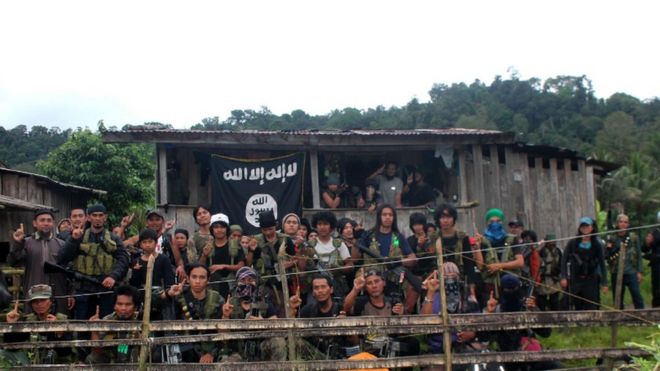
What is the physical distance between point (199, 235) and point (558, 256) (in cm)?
514

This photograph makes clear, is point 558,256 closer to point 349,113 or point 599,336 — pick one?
point 599,336

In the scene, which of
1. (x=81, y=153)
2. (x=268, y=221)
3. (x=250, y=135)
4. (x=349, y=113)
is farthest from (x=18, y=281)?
(x=349, y=113)

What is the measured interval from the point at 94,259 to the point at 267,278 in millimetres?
1779

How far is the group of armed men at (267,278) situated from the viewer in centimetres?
668

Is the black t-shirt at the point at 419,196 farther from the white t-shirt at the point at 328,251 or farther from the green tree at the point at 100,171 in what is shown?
the green tree at the point at 100,171

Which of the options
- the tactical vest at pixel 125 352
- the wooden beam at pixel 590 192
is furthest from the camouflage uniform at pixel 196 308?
the wooden beam at pixel 590 192

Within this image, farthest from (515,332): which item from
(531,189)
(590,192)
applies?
(590,192)

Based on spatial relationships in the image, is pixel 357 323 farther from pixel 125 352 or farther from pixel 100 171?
pixel 100 171

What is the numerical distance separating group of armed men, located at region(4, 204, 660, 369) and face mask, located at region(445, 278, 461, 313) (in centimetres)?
1

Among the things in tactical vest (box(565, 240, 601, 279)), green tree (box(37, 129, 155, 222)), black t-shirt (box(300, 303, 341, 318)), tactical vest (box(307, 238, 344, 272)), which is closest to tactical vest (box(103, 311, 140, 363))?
black t-shirt (box(300, 303, 341, 318))

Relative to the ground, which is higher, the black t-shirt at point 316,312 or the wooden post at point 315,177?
the wooden post at point 315,177

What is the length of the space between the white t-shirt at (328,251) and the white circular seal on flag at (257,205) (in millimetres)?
3483

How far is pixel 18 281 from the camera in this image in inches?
346

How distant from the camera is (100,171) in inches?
822
